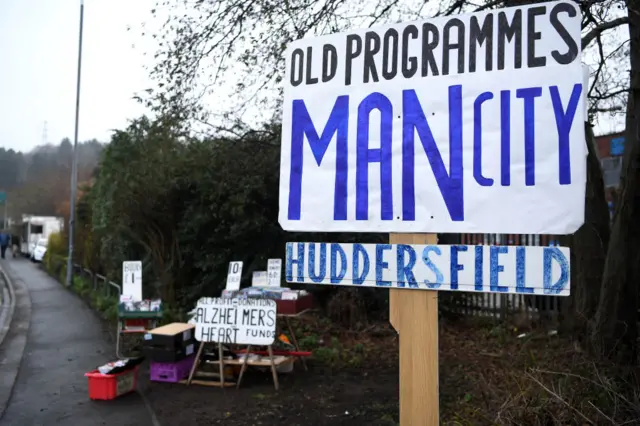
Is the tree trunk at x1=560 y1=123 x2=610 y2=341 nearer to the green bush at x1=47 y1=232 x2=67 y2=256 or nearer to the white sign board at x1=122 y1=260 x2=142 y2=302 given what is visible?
the white sign board at x1=122 y1=260 x2=142 y2=302

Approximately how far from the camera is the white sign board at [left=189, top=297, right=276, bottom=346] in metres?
7.12

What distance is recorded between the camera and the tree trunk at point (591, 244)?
7.69 metres

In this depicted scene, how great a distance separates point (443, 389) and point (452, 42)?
195 inches

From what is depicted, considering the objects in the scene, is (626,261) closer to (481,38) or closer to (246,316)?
(246,316)

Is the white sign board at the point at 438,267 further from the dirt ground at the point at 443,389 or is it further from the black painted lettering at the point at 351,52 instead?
the dirt ground at the point at 443,389

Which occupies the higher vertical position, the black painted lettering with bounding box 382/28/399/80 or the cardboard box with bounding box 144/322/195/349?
the black painted lettering with bounding box 382/28/399/80

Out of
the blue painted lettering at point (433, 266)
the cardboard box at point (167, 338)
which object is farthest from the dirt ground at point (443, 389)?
the blue painted lettering at point (433, 266)

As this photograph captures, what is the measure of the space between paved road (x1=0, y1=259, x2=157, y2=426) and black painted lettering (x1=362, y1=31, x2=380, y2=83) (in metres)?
4.62

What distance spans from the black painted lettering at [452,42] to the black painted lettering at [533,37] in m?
0.27

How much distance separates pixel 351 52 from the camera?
9.11ft

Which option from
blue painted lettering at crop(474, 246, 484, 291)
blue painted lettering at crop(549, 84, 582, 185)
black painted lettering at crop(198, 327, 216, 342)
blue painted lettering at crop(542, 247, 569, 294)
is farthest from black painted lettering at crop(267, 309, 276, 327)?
blue painted lettering at crop(549, 84, 582, 185)

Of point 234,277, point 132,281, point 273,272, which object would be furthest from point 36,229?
point 273,272

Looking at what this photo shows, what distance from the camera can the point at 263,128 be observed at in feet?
29.2

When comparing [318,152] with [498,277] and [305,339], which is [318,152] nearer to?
[498,277]
